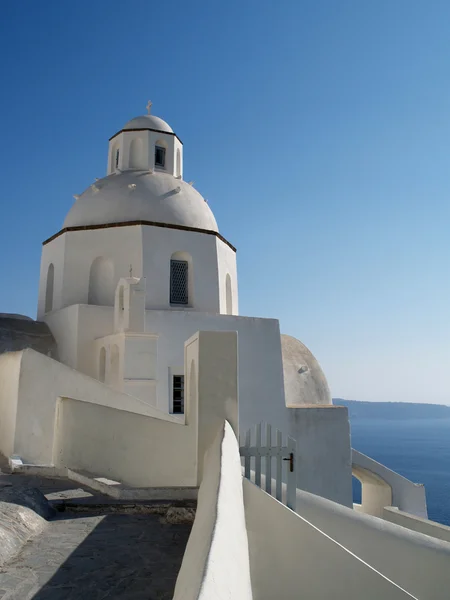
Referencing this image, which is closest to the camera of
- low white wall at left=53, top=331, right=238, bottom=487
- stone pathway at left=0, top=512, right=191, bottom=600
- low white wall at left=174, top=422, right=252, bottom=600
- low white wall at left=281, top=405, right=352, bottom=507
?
low white wall at left=174, top=422, right=252, bottom=600

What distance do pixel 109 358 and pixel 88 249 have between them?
358 cm

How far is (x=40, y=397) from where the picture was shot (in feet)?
27.7

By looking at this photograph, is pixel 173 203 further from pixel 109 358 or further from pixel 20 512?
pixel 20 512

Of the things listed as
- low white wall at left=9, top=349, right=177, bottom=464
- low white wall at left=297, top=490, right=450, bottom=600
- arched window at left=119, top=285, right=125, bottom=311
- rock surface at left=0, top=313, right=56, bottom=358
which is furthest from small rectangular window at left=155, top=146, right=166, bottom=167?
low white wall at left=297, top=490, right=450, bottom=600

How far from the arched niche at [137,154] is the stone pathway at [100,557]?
44.5 feet

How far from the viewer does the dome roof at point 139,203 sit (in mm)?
14945

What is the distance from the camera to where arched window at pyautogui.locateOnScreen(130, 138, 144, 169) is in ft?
55.5

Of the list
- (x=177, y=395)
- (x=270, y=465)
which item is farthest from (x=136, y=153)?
(x=270, y=465)

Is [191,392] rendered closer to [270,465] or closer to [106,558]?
[270,465]

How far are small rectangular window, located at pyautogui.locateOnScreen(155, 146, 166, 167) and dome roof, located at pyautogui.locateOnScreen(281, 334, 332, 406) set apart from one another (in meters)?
7.15

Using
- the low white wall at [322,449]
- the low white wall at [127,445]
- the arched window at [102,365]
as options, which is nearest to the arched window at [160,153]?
the arched window at [102,365]

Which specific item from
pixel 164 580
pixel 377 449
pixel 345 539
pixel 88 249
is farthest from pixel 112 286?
pixel 377 449

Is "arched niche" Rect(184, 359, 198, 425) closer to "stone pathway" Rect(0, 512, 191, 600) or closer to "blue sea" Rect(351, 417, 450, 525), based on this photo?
"stone pathway" Rect(0, 512, 191, 600)

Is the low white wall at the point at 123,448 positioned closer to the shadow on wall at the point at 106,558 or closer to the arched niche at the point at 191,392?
the arched niche at the point at 191,392
